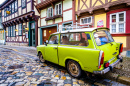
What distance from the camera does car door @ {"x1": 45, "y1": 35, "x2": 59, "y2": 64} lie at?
12.8 ft

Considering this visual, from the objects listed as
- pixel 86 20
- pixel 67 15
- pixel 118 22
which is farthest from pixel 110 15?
pixel 67 15

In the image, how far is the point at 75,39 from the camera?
11.3 feet

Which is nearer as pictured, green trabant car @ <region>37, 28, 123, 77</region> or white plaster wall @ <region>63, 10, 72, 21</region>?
green trabant car @ <region>37, 28, 123, 77</region>

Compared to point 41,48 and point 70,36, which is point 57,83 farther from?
point 41,48

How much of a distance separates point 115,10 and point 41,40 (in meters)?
9.36

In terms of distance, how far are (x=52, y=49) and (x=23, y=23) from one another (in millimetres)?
13346

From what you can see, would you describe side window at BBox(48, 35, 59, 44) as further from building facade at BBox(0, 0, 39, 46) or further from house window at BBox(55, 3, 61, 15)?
building facade at BBox(0, 0, 39, 46)

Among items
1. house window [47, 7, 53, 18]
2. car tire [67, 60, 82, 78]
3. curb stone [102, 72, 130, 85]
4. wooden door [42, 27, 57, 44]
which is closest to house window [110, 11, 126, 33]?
curb stone [102, 72, 130, 85]

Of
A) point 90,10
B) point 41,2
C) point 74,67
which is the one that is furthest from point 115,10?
point 41,2

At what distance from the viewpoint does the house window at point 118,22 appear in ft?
21.8

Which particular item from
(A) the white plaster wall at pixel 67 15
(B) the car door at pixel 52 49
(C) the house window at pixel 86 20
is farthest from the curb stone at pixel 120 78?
(A) the white plaster wall at pixel 67 15

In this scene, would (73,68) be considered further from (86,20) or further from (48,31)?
(48,31)

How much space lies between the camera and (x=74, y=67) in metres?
3.30

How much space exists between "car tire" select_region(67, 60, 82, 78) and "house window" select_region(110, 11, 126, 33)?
5.42 metres
